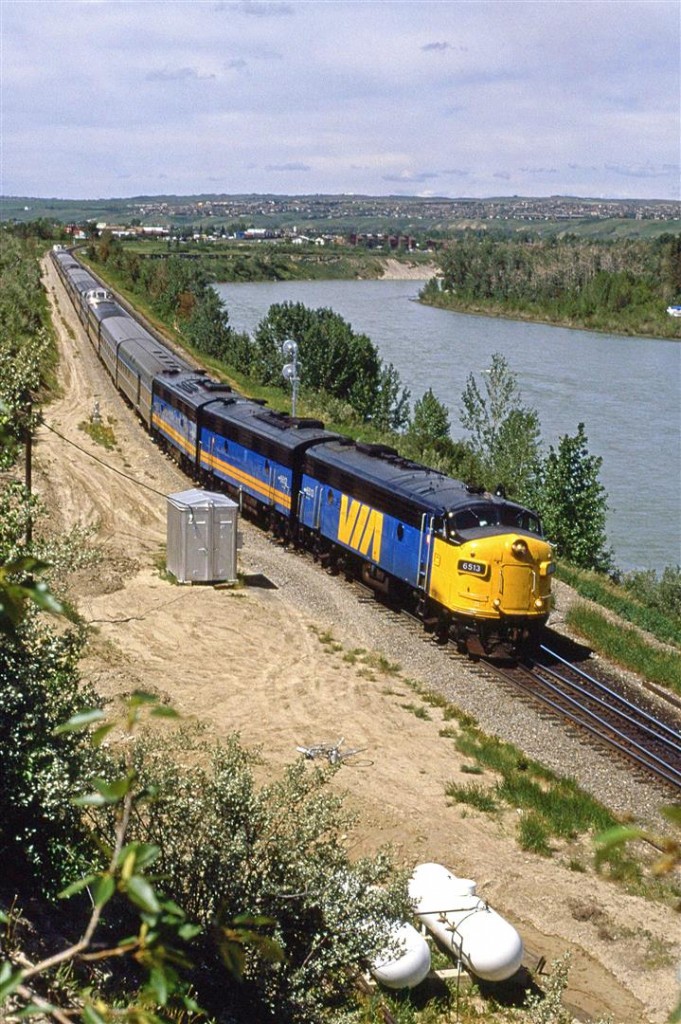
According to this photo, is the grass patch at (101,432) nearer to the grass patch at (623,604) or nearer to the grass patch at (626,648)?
the grass patch at (623,604)

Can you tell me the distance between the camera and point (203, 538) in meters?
25.2

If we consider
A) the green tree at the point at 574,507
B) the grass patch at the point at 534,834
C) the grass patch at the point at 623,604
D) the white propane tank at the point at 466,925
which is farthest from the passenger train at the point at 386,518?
the green tree at the point at 574,507

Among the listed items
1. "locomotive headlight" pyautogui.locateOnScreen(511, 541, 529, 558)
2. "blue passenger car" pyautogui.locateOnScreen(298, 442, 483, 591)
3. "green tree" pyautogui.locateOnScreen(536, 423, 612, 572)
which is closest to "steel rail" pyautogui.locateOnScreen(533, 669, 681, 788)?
"locomotive headlight" pyautogui.locateOnScreen(511, 541, 529, 558)

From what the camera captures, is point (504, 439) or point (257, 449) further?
point (504, 439)

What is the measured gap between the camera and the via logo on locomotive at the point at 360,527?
23.9 m

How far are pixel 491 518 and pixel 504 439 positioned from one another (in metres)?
30.0

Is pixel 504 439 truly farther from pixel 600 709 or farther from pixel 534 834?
pixel 534 834

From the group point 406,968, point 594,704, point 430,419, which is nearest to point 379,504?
point 594,704

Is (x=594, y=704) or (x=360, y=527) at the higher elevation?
(x=360, y=527)

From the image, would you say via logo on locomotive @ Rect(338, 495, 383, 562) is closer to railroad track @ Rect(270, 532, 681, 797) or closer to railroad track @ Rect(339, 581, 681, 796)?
railroad track @ Rect(270, 532, 681, 797)

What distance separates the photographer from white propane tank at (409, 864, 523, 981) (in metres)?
11.3

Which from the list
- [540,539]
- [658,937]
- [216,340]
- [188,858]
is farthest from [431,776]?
[216,340]

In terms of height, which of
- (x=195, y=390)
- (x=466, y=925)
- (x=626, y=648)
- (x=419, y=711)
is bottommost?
(x=626, y=648)

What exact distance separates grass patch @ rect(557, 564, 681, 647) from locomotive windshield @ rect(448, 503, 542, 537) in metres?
6.49
